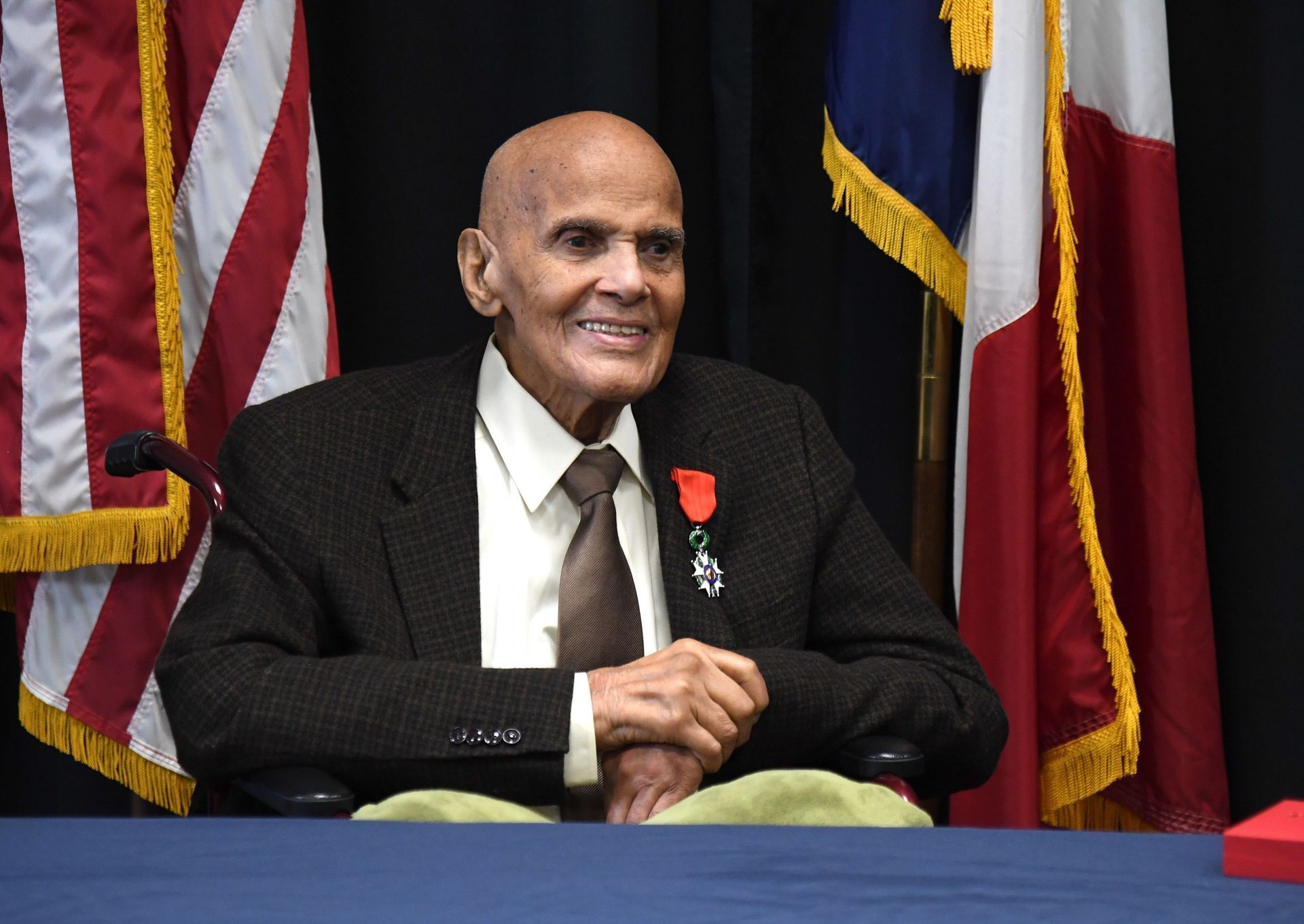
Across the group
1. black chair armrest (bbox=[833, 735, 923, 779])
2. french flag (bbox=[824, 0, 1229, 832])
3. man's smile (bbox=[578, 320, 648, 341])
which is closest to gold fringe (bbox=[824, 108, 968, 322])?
french flag (bbox=[824, 0, 1229, 832])

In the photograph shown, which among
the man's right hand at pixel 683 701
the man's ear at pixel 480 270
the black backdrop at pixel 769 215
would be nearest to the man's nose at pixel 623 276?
the man's ear at pixel 480 270

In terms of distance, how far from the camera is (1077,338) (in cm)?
273

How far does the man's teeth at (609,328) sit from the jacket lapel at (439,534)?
0.20m

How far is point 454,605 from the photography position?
1.85m

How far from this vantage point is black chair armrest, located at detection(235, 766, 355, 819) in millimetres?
1537

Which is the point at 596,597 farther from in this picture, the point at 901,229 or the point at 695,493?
the point at 901,229

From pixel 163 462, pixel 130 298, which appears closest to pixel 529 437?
pixel 163 462

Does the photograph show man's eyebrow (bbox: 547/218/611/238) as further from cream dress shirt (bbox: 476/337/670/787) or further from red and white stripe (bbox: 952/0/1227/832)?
red and white stripe (bbox: 952/0/1227/832)

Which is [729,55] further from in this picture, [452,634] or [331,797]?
[331,797]

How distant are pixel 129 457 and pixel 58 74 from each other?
0.74 metres

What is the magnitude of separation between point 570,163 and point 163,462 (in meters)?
0.67

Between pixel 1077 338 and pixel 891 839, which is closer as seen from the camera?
pixel 891 839

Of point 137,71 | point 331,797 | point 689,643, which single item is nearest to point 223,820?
point 331,797

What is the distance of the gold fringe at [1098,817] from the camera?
270 centimetres
